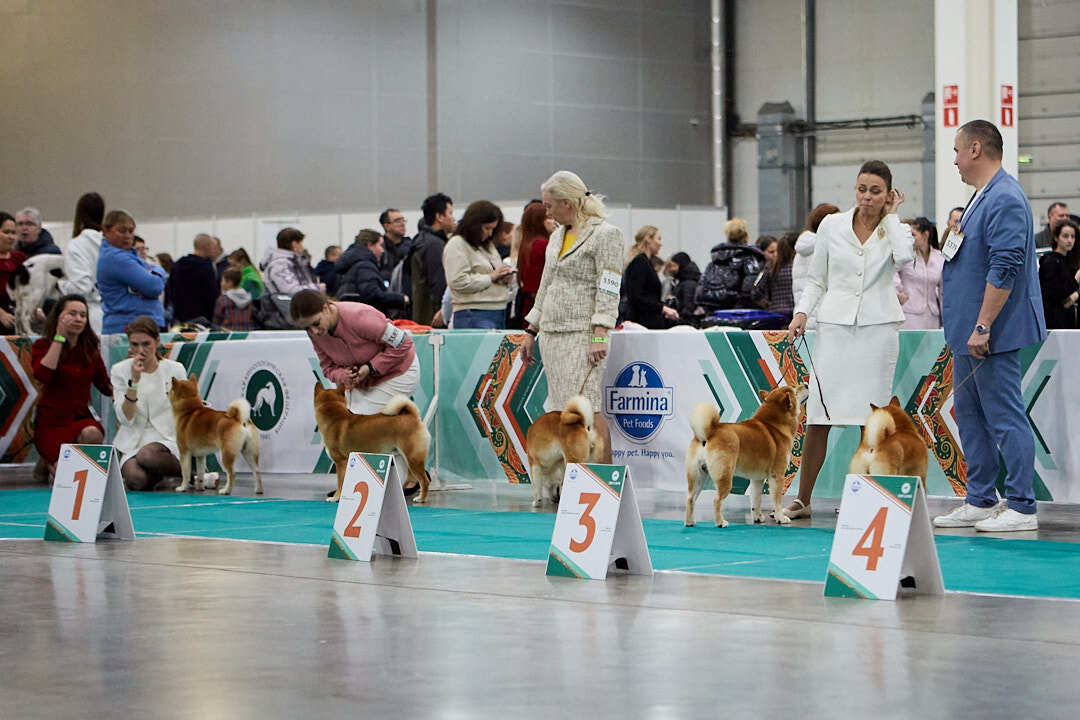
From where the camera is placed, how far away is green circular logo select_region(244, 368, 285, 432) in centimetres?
902

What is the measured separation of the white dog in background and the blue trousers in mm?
6388

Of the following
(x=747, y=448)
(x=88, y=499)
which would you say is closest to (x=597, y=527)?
(x=747, y=448)

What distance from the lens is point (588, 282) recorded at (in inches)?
277

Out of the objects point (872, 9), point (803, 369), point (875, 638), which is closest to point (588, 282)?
point (803, 369)

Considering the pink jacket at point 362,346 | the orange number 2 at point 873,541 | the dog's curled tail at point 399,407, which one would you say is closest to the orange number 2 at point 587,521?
the orange number 2 at point 873,541

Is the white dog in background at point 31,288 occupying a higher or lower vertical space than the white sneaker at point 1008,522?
higher

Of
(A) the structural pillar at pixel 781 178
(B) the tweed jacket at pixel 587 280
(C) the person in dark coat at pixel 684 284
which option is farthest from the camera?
(A) the structural pillar at pixel 781 178

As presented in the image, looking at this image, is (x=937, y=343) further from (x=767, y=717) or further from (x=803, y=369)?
(x=767, y=717)

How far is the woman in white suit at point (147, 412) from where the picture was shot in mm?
8578

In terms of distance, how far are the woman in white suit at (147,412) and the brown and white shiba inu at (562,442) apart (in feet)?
7.93

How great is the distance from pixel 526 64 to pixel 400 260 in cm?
1043

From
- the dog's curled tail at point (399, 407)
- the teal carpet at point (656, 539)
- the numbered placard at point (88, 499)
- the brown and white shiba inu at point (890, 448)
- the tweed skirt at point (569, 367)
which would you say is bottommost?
the teal carpet at point (656, 539)

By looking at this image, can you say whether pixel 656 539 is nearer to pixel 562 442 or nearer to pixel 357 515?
pixel 562 442

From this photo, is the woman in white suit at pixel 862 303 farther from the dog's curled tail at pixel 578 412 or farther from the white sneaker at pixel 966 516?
the dog's curled tail at pixel 578 412
